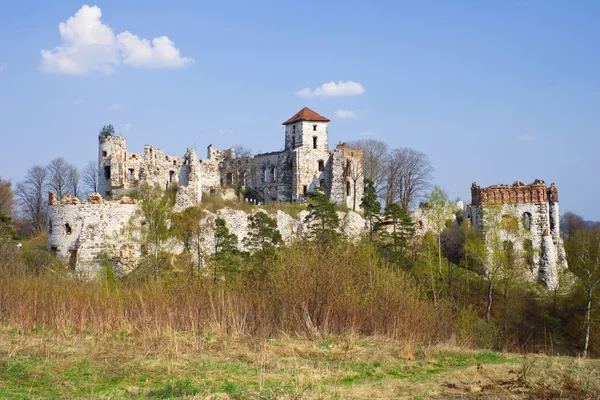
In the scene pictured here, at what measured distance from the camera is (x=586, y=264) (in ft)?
109

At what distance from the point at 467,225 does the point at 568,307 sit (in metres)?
8.98

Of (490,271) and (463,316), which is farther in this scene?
(490,271)

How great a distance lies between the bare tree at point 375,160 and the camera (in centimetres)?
5475

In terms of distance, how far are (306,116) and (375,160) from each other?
1272 centimetres

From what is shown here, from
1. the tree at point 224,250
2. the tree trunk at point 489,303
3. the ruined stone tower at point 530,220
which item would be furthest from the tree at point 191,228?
the ruined stone tower at point 530,220

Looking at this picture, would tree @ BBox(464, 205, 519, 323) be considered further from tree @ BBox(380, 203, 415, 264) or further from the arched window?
tree @ BBox(380, 203, 415, 264)

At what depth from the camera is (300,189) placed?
44375mm

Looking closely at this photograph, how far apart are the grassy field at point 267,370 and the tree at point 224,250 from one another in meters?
12.2

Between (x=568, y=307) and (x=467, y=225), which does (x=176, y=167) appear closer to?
(x=467, y=225)

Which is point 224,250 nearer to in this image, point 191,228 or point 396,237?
point 191,228

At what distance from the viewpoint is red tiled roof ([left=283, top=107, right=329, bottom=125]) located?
150 ft

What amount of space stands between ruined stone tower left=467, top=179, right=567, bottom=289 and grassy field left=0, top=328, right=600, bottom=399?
955 inches

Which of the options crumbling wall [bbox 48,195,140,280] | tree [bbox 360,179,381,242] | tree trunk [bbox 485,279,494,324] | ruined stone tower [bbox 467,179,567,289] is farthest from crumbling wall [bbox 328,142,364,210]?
crumbling wall [bbox 48,195,140,280]

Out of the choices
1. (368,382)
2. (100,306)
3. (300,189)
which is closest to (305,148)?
(300,189)
